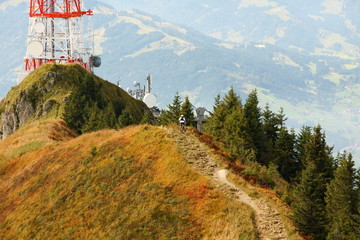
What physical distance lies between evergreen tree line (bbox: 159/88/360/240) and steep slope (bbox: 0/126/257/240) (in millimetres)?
5351

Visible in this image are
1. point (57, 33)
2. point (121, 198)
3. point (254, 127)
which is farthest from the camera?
point (57, 33)

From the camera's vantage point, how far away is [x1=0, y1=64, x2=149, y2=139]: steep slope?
84.5 m

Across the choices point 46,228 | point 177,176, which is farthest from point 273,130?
point 46,228

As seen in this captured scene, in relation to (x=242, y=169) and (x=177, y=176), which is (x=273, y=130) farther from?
A: (x=177, y=176)

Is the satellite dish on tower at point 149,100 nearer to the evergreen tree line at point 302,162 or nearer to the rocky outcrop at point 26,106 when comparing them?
the rocky outcrop at point 26,106

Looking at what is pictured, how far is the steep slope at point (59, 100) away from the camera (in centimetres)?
8450

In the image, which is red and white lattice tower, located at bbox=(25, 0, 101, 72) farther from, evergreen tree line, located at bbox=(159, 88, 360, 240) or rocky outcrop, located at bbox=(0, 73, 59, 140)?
evergreen tree line, located at bbox=(159, 88, 360, 240)

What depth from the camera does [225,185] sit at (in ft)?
121

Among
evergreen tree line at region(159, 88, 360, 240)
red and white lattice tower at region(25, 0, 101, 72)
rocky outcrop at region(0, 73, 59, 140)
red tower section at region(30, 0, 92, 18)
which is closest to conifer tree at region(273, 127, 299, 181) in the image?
evergreen tree line at region(159, 88, 360, 240)

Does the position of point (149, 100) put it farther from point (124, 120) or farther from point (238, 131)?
point (238, 131)

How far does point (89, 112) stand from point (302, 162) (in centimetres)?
3765

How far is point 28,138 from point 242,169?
125ft

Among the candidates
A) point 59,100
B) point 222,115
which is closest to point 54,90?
point 59,100

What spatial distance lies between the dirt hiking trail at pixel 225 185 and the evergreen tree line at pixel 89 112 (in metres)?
33.6
